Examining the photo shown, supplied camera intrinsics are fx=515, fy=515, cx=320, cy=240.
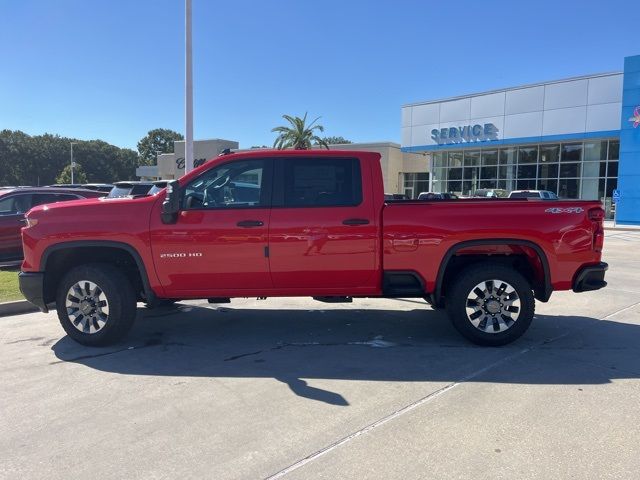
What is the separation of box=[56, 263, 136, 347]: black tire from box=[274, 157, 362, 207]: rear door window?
1.90 metres

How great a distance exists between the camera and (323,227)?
5.29m

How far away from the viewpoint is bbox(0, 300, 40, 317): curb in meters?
7.11

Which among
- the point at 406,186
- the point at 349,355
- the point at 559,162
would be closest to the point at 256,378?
the point at 349,355

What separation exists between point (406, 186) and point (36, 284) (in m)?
42.4

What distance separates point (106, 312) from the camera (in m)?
5.47

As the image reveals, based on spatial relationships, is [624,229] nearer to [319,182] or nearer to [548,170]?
[548,170]

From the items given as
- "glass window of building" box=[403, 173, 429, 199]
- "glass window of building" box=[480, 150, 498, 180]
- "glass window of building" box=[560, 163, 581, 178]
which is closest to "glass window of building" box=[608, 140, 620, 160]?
"glass window of building" box=[560, 163, 581, 178]

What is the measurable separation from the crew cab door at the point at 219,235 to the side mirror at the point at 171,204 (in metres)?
0.06

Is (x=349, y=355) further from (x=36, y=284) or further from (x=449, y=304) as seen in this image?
(x=36, y=284)

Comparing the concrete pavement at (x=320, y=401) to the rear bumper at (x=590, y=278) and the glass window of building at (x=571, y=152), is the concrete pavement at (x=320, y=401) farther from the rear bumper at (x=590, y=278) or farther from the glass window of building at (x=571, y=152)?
the glass window of building at (x=571, y=152)

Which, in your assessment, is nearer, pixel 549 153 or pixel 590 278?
pixel 590 278

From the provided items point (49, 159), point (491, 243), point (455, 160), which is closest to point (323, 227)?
point (491, 243)

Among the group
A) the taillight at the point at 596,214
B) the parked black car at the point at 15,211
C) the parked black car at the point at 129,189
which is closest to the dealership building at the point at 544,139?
the parked black car at the point at 129,189

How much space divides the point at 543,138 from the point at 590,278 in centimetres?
2850
